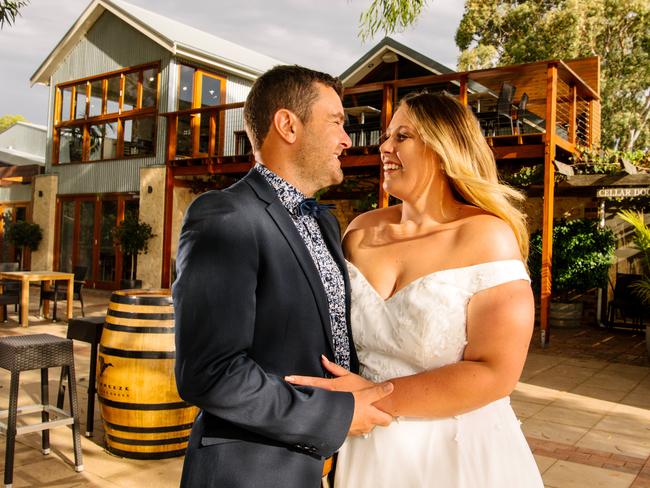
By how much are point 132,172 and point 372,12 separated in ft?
40.5

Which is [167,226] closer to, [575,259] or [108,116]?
[108,116]

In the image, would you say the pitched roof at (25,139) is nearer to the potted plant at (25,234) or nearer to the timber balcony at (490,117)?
the potted plant at (25,234)

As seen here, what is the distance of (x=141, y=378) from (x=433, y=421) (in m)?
2.33

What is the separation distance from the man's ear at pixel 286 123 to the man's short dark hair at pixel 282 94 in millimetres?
11

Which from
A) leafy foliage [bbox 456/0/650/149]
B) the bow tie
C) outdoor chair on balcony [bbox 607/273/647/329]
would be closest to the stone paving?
outdoor chair on balcony [bbox 607/273/647/329]

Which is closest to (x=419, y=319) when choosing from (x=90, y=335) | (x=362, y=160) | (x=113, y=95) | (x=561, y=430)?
(x=90, y=335)

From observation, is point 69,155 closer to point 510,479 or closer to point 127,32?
point 127,32

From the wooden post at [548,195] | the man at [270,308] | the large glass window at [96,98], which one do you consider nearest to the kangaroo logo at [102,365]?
the man at [270,308]

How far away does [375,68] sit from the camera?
1524 centimetres

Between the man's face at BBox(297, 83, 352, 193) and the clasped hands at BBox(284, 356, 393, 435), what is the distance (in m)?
0.47

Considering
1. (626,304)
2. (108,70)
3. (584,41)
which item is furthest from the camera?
(584,41)

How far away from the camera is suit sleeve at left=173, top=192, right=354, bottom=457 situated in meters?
1.20

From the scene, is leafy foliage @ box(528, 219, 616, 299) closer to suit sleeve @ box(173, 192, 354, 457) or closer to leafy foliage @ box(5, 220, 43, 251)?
suit sleeve @ box(173, 192, 354, 457)

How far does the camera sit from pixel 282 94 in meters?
1.49
